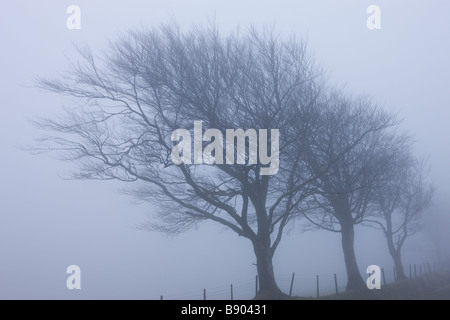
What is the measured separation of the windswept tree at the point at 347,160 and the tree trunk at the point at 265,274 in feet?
12.2

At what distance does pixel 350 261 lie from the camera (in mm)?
27766

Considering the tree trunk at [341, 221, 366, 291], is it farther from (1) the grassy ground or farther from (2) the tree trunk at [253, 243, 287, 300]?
(2) the tree trunk at [253, 243, 287, 300]

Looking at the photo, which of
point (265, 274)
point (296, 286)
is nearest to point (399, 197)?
point (296, 286)

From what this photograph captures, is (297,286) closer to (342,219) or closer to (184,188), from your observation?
(342,219)

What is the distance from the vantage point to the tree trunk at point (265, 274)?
1912 cm

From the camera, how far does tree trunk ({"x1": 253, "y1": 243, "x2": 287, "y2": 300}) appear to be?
1912 cm

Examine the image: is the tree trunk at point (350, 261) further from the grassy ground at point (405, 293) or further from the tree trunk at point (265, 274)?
the tree trunk at point (265, 274)

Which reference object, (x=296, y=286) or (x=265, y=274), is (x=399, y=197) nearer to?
(x=296, y=286)

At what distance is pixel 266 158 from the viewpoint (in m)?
19.0

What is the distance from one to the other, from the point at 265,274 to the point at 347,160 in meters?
7.77

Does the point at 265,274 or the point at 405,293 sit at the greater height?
the point at 265,274

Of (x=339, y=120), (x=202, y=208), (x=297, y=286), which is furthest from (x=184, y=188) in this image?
(x=297, y=286)

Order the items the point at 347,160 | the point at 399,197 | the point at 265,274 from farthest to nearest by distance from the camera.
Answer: the point at 399,197, the point at 347,160, the point at 265,274
